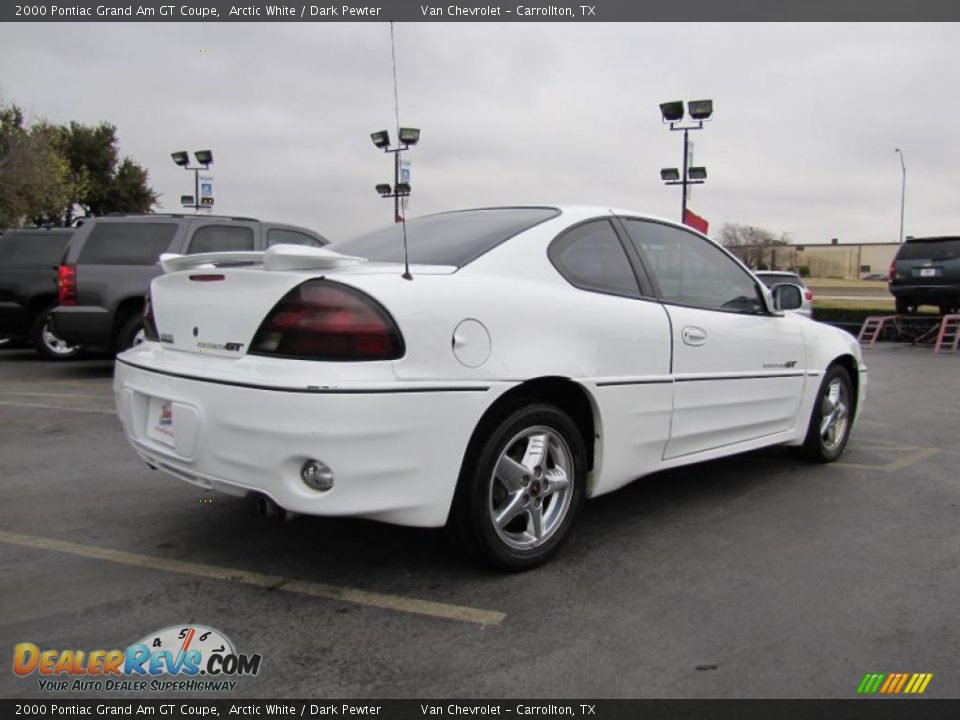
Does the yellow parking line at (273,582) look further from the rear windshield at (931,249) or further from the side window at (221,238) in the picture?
the rear windshield at (931,249)

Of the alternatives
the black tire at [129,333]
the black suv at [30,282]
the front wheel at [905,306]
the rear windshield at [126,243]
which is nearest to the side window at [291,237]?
the rear windshield at [126,243]

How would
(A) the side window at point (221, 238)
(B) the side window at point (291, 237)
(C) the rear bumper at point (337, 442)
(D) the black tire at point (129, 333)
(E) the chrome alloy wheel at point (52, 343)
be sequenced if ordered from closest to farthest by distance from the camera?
1. (C) the rear bumper at point (337, 442)
2. (D) the black tire at point (129, 333)
3. (A) the side window at point (221, 238)
4. (B) the side window at point (291, 237)
5. (E) the chrome alloy wheel at point (52, 343)

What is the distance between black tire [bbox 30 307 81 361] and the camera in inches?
414

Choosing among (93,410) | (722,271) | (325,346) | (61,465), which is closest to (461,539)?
(325,346)

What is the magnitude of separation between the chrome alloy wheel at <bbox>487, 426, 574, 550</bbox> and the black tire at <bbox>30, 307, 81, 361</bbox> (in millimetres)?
9334

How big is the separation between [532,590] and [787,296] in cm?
289

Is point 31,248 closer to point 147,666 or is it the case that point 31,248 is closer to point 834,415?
point 147,666

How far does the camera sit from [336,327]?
263 centimetres

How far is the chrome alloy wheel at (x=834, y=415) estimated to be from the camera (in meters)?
5.09

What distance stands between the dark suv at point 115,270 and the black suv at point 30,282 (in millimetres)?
1975

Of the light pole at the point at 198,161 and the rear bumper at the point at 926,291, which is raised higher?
the light pole at the point at 198,161

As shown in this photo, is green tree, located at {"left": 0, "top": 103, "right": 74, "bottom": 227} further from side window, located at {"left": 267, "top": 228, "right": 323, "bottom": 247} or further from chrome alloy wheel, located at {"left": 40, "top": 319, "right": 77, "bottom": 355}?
side window, located at {"left": 267, "top": 228, "right": 323, "bottom": 247}

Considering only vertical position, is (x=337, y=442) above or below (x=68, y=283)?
below

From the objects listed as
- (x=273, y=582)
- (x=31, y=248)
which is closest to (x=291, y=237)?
(x=31, y=248)
